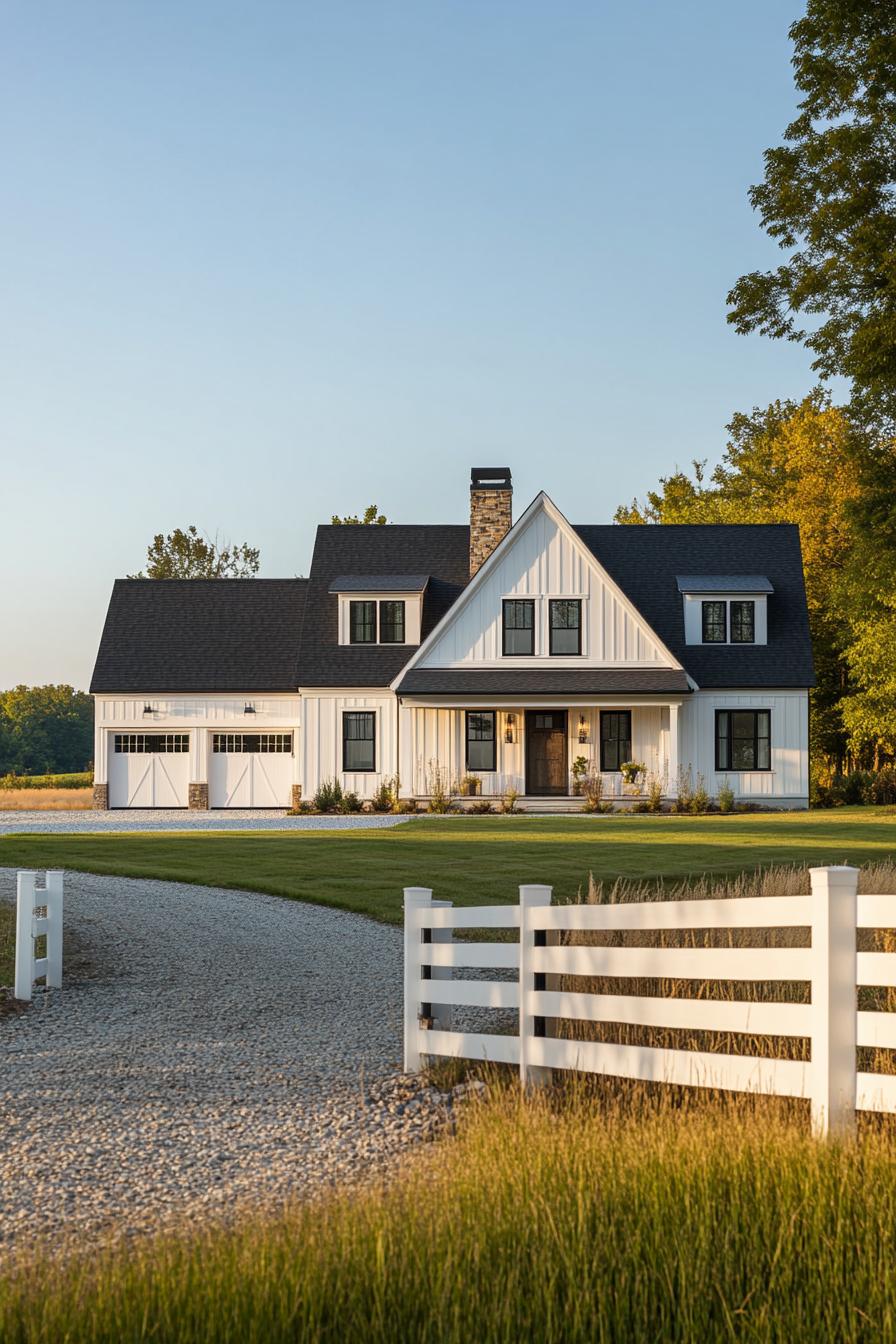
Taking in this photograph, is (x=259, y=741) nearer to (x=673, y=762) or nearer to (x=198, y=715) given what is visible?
(x=198, y=715)

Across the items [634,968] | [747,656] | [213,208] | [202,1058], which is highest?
[213,208]

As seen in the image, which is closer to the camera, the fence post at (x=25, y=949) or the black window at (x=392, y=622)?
the fence post at (x=25, y=949)

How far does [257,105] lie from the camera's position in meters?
16.0

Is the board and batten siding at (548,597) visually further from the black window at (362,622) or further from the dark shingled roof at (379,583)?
the black window at (362,622)

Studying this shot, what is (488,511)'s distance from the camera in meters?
36.6

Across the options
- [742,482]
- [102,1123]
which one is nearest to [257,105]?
[102,1123]

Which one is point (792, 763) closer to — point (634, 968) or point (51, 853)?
point (51, 853)

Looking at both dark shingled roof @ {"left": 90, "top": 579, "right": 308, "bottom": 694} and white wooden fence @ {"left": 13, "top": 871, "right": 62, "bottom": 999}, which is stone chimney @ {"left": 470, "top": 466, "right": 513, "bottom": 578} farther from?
white wooden fence @ {"left": 13, "top": 871, "right": 62, "bottom": 999}

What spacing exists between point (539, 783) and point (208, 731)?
30.5ft

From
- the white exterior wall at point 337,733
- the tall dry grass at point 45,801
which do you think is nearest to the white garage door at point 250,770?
the white exterior wall at point 337,733

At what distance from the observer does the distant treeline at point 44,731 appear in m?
70.8

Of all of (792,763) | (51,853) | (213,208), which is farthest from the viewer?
(792,763)

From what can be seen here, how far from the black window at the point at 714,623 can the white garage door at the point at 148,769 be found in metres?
14.5

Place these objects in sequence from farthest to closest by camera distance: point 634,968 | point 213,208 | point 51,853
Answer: point 51,853 → point 213,208 → point 634,968
